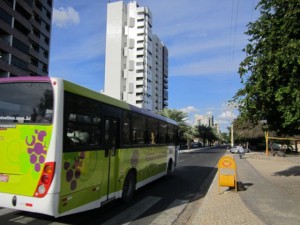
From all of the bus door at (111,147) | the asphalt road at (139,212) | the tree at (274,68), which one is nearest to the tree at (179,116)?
the tree at (274,68)

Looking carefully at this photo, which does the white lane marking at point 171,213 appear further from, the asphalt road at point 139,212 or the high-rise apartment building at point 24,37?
the high-rise apartment building at point 24,37

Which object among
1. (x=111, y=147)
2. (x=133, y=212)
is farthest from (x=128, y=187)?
(x=111, y=147)

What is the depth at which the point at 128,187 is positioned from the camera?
32.0 feet

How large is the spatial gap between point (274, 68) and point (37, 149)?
8.81 m

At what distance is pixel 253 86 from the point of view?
12898mm

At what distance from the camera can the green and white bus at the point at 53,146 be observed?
6031 millimetres

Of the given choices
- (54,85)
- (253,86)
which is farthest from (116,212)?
(253,86)

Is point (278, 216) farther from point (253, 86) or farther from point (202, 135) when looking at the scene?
point (202, 135)

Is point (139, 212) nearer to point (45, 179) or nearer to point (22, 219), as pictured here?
point (22, 219)

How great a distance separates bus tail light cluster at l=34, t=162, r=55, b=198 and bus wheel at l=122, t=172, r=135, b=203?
12.0 feet

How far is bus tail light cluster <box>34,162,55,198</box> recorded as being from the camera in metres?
5.96

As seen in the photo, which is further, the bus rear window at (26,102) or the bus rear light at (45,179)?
the bus rear window at (26,102)

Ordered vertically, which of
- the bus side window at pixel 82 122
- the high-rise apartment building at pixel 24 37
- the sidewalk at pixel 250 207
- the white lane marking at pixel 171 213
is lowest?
the white lane marking at pixel 171 213

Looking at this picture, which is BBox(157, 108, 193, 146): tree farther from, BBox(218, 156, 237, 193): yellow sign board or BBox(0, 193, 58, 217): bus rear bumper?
BBox(0, 193, 58, 217): bus rear bumper
